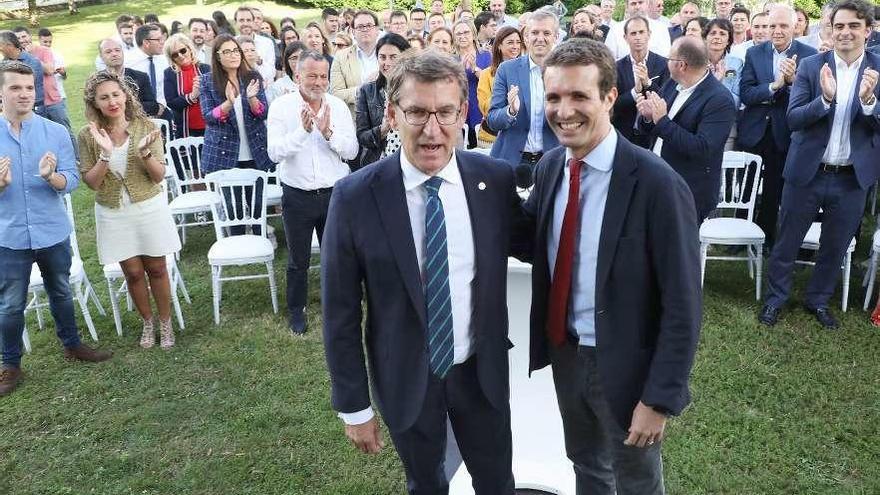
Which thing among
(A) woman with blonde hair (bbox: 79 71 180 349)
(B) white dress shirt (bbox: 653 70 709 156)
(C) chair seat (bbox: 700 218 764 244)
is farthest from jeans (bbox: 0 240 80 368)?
(C) chair seat (bbox: 700 218 764 244)

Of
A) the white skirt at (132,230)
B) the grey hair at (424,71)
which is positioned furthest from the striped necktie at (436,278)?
the white skirt at (132,230)

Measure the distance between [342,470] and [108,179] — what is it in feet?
8.54

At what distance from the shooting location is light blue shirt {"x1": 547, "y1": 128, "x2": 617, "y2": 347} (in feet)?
6.86

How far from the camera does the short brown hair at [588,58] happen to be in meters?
1.98

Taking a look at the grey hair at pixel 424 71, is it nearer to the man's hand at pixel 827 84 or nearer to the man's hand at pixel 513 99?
the man's hand at pixel 513 99

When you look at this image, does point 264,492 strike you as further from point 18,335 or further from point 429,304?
point 18,335

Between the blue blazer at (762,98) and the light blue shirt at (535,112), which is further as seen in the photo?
the blue blazer at (762,98)

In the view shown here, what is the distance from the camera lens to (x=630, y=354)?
6.99 ft

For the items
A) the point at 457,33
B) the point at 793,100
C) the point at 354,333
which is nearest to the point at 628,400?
the point at 354,333

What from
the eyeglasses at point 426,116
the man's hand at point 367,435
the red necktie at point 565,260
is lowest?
the man's hand at point 367,435

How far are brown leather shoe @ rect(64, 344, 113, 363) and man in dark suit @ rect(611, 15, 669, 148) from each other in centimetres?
445

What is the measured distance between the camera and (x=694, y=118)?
14.8 ft

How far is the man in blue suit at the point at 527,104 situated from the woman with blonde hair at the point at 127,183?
2.45 meters

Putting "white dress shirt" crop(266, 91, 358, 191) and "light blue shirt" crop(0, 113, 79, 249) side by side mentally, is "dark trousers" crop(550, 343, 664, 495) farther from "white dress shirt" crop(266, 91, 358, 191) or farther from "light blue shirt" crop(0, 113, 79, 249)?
"light blue shirt" crop(0, 113, 79, 249)
